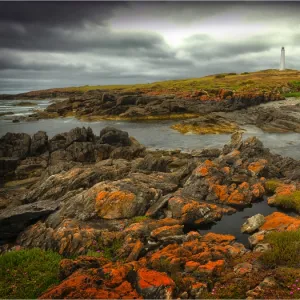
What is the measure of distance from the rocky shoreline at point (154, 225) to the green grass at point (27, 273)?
885mm

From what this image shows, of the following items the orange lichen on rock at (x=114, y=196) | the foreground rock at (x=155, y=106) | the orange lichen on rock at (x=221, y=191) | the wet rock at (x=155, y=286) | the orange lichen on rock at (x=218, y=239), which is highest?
the foreground rock at (x=155, y=106)

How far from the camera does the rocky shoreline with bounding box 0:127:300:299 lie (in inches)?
406

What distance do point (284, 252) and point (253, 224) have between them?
5007mm

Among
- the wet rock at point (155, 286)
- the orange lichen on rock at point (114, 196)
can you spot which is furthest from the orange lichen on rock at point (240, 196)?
the wet rock at point (155, 286)

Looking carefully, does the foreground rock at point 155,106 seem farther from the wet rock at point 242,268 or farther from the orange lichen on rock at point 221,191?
the wet rock at point 242,268

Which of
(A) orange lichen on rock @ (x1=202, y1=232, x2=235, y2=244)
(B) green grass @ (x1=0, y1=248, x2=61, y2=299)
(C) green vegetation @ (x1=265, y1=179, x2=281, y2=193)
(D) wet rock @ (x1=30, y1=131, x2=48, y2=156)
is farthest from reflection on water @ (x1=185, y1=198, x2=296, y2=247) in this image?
(D) wet rock @ (x1=30, y1=131, x2=48, y2=156)

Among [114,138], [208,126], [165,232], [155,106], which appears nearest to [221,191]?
[165,232]

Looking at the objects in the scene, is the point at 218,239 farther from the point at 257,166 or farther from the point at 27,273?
the point at 257,166

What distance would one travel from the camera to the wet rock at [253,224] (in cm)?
1717

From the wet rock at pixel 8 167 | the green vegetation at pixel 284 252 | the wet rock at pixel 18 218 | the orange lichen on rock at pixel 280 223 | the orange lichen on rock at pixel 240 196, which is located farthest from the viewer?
the wet rock at pixel 8 167

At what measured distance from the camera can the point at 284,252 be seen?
40.7 ft

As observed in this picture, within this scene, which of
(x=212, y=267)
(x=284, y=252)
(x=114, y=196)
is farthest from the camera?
(x=114, y=196)

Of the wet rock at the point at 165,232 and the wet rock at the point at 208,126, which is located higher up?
the wet rock at the point at 208,126

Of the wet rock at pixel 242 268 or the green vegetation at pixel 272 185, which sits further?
the green vegetation at pixel 272 185
